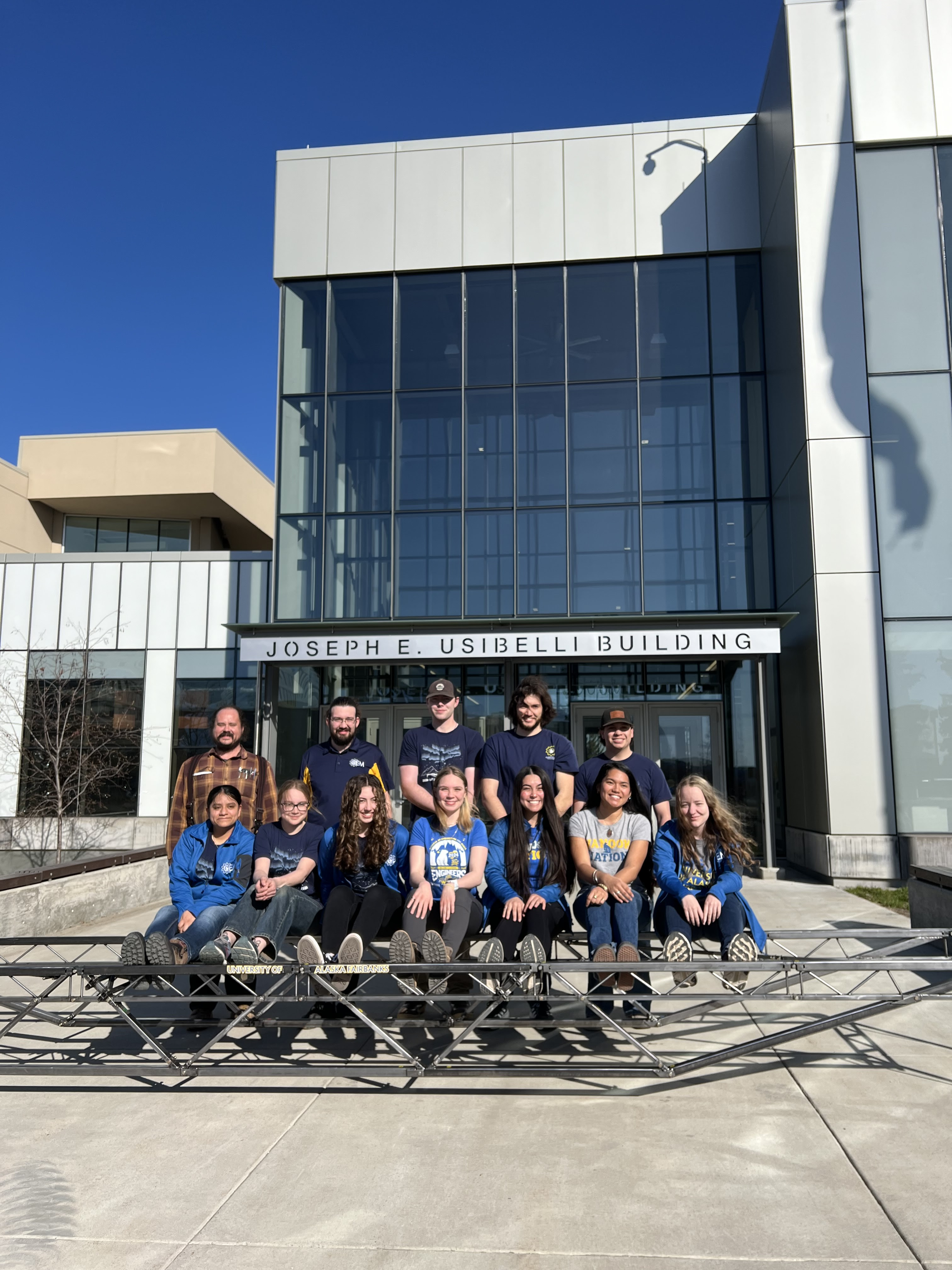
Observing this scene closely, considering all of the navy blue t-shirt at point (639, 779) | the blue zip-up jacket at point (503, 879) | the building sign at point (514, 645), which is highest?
the building sign at point (514, 645)

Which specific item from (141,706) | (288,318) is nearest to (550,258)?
(288,318)

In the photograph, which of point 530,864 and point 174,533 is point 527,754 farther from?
point 174,533

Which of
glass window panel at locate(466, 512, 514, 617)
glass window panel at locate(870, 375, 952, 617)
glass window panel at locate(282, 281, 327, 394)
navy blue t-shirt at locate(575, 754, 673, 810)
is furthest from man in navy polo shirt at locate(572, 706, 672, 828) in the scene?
glass window panel at locate(282, 281, 327, 394)

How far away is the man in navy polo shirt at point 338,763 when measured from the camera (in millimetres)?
6516

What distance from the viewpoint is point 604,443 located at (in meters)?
16.1

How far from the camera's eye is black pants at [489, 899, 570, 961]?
17.4 ft

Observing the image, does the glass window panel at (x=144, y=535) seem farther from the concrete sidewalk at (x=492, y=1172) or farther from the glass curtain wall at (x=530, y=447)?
the concrete sidewalk at (x=492, y=1172)

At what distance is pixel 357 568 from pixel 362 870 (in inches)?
422

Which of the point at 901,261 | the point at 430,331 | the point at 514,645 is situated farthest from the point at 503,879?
the point at 430,331

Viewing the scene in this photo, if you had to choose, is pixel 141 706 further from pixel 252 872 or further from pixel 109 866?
pixel 252 872

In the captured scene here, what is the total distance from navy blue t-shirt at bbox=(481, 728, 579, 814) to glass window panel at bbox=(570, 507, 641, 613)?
365 inches

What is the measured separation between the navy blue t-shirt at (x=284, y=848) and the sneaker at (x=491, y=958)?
1.44 meters

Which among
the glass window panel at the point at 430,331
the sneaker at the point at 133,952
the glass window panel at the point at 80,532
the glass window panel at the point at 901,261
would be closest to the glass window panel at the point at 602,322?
the glass window panel at the point at 430,331

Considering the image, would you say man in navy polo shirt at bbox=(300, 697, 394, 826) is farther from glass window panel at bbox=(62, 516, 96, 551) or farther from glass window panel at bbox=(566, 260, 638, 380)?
glass window panel at bbox=(62, 516, 96, 551)
